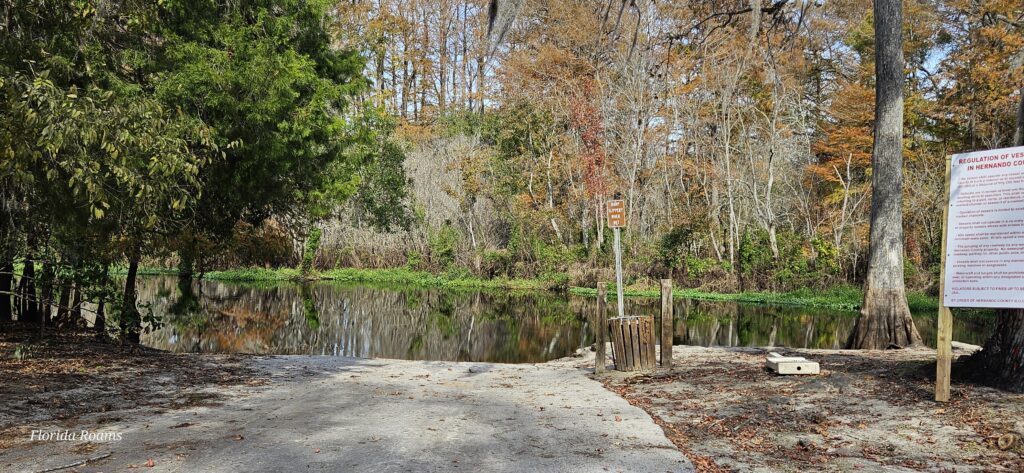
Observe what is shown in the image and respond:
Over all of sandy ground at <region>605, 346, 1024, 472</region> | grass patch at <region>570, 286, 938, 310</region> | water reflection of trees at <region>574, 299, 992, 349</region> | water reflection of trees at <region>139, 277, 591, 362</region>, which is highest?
sandy ground at <region>605, 346, 1024, 472</region>

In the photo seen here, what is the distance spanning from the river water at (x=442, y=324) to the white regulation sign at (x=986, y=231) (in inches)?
377

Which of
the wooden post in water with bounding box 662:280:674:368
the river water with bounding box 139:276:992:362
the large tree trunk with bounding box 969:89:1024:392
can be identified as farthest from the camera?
the river water with bounding box 139:276:992:362

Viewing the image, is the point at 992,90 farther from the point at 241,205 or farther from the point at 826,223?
the point at 241,205

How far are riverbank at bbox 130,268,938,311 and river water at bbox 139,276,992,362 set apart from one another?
1062 millimetres

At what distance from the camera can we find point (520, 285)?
3069 centimetres

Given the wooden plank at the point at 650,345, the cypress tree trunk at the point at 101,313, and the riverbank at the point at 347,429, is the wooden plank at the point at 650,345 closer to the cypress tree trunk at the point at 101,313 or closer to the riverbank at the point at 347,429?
the riverbank at the point at 347,429

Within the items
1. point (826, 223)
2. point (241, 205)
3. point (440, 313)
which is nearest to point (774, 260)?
point (826, 223)

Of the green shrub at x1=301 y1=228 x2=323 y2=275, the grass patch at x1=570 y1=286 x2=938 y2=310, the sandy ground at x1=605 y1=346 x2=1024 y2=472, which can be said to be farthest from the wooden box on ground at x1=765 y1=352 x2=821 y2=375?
the green shrub at x1=301 y1=228 x2=323 y2=275

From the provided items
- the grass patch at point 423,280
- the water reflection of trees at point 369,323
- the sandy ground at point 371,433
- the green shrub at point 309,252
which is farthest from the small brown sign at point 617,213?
the green shrub at point 309,252

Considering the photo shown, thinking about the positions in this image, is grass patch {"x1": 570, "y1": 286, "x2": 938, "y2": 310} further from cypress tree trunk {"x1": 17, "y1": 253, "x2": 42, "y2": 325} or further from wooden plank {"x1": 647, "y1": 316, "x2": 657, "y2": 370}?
cypress tree trunk {"x1": 17, "y1": 253, "x2": 42, "y2": 325}

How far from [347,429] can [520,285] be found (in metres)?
24.9

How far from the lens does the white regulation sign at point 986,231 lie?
5473mm

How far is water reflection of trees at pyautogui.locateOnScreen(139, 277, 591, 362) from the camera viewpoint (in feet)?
52.3

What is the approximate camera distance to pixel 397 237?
120ft
